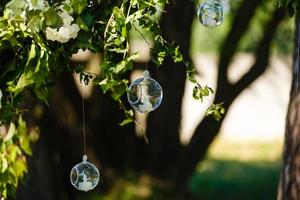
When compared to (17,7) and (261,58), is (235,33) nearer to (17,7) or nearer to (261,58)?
(261,58)

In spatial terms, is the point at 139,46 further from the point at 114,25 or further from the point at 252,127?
the point at 114,25

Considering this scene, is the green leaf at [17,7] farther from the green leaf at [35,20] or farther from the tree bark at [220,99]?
the tree bark at [220,99]

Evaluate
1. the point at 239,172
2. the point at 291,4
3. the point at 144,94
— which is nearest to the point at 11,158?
the point at 144,94

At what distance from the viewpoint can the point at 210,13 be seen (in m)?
2.36

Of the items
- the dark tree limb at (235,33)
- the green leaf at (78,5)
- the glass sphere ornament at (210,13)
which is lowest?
Answer: the green leaf at (78,5)

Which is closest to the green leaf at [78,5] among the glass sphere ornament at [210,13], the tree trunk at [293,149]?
the glass sphere ornament at [210,13]

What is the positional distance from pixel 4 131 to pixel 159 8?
5.45ft

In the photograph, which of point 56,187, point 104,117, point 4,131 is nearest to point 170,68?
point 104,117

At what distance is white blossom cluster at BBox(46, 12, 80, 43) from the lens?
2143 mm

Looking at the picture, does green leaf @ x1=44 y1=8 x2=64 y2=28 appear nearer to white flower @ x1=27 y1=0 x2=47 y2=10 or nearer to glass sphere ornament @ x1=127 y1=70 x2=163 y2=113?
white flower @ x1=27 y1=0 x2=47 y2=10

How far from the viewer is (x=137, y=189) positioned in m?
6.76

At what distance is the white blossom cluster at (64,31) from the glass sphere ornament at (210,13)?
0.44 metres

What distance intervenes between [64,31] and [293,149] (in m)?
1.52

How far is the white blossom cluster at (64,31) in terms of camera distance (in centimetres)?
214
